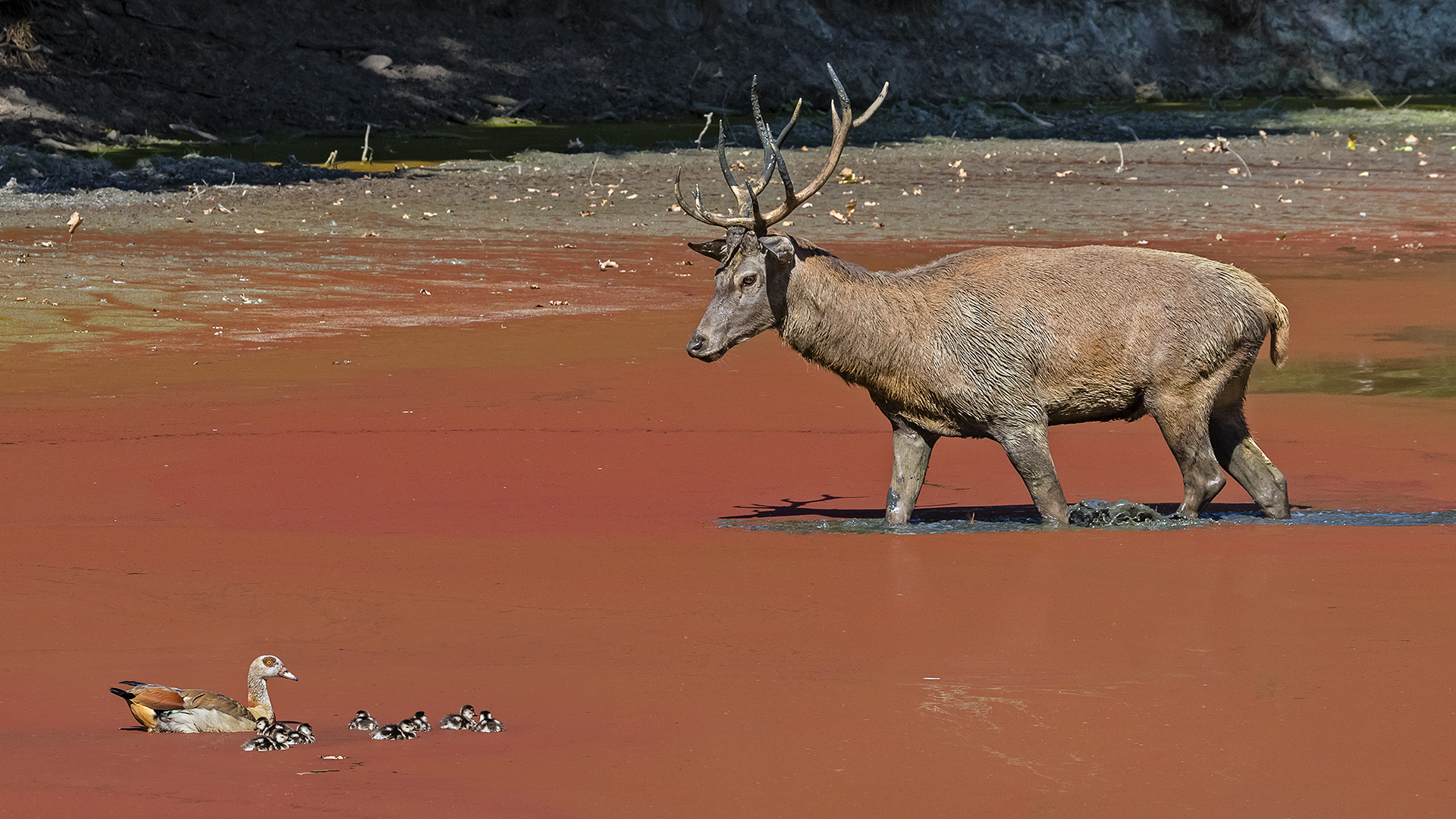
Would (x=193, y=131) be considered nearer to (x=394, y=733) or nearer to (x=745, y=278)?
(x=745, y=278)

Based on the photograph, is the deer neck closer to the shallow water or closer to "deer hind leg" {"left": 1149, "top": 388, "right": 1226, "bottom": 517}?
the shallow water

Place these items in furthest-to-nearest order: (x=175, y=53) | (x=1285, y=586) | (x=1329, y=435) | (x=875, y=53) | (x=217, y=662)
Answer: (x=875, y=53) < (x=175, y=53) < (x=1329, y=435) < (x=1285, y=586) < (x=217, y=662)

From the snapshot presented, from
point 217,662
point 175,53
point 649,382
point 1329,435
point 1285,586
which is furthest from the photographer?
point 175,53

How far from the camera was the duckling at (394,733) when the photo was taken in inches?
234

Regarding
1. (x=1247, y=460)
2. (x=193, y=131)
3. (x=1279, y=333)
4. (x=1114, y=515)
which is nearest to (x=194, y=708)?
(x=1114, y=515)

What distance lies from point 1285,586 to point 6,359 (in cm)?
1080

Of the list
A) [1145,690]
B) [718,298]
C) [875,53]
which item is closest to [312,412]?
[718,298]

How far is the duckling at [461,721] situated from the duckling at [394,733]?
0.15 metres

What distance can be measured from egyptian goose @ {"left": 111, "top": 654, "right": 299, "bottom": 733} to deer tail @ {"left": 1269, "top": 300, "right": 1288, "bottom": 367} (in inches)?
216

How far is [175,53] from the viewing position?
34.3 metres

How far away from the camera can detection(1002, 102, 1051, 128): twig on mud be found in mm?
37750

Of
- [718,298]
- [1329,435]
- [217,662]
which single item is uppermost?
[718,298]

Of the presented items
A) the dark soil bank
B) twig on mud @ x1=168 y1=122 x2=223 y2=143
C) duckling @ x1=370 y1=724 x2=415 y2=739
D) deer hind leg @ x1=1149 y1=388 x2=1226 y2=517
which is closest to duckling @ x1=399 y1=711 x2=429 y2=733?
duckling @ x1=370 y1=724 x2=415 y2=739

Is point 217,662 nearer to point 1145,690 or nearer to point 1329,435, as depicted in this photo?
point 1145,690
